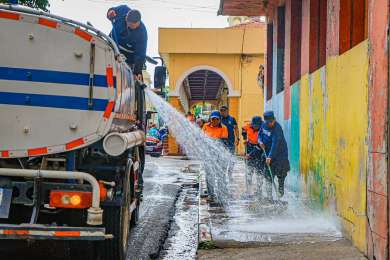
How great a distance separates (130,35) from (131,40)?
0.06 meters

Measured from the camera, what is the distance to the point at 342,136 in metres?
7.21

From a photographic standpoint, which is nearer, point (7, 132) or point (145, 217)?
point (7, 132)

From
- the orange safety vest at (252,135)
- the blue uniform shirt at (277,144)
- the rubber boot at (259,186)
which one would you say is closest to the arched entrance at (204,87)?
the orange safety vest at (252,135)

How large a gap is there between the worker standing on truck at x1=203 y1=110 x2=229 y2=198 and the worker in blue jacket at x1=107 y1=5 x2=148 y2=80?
3.86m

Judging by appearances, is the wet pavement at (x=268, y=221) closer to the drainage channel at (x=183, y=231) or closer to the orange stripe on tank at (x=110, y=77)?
the drainage channel at (x=183, y=231)

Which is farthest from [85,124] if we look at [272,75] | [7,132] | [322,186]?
[272,75]

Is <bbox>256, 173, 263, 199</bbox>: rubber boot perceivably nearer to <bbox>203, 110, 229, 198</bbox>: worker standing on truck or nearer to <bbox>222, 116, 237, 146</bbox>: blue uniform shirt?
<bbox>203, 110, 229, 198</bbox>: worker standing on truck

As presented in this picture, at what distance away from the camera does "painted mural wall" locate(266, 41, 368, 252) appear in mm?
6332

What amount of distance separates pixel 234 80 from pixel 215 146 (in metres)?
16.9

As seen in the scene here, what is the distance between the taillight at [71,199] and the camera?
538 cm

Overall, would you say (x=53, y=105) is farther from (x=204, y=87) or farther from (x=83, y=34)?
(x=204, y=87)

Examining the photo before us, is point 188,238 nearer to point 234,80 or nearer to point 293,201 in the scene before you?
point 293,201

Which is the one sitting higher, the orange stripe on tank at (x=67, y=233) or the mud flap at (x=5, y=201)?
the mud flap at (x=5, y=201)

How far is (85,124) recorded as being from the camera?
5.51 meters
